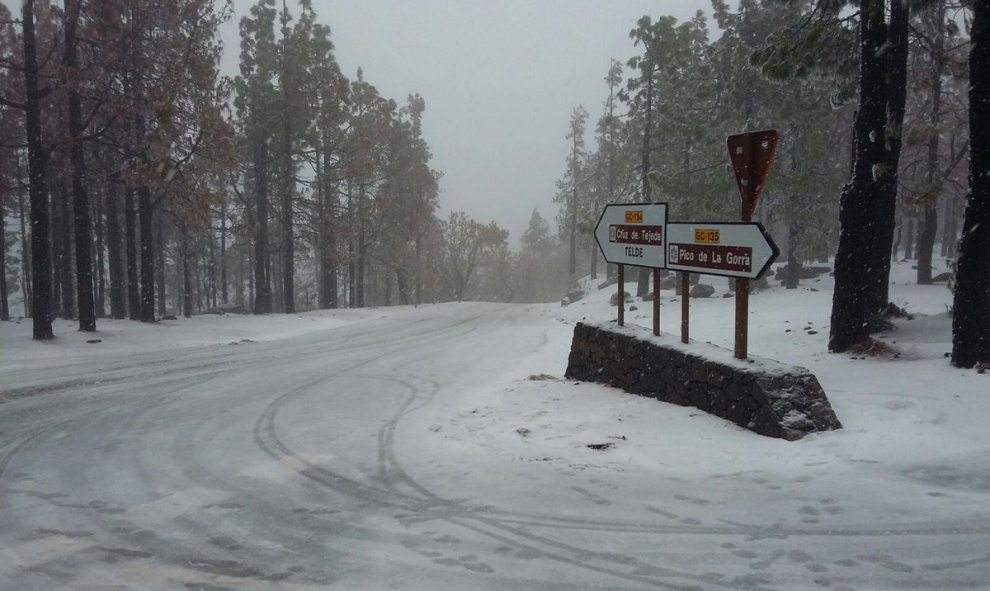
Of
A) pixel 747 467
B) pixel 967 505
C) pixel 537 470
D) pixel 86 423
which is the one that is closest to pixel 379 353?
pixel 86 423

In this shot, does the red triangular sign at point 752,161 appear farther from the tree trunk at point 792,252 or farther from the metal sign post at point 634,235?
the tree trunk at point 792,252

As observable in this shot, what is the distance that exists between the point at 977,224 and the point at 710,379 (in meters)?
4.18

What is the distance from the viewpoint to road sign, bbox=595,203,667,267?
26.3 feet

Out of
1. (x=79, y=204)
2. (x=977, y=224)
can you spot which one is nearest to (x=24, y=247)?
(x=79, y=204)

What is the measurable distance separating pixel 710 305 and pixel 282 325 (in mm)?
15776

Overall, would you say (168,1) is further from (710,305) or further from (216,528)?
(710,305)

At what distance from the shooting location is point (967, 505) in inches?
160

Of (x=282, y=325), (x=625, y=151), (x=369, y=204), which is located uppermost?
(x=625, y=151)

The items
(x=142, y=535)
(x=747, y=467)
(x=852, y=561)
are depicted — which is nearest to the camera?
(x=852, y=561)

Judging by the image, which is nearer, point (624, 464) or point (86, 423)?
point (624, 464)

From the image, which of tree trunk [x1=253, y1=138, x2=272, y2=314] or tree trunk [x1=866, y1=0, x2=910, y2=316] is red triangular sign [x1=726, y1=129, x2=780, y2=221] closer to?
tree trunk [x1=866, y1=0, x2=910, y2=316]

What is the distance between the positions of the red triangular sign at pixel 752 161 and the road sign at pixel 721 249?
9.6 inches

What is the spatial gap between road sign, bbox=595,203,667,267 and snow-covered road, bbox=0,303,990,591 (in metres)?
1.94

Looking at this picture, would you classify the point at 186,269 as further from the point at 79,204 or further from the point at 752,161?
the point at 752,161
